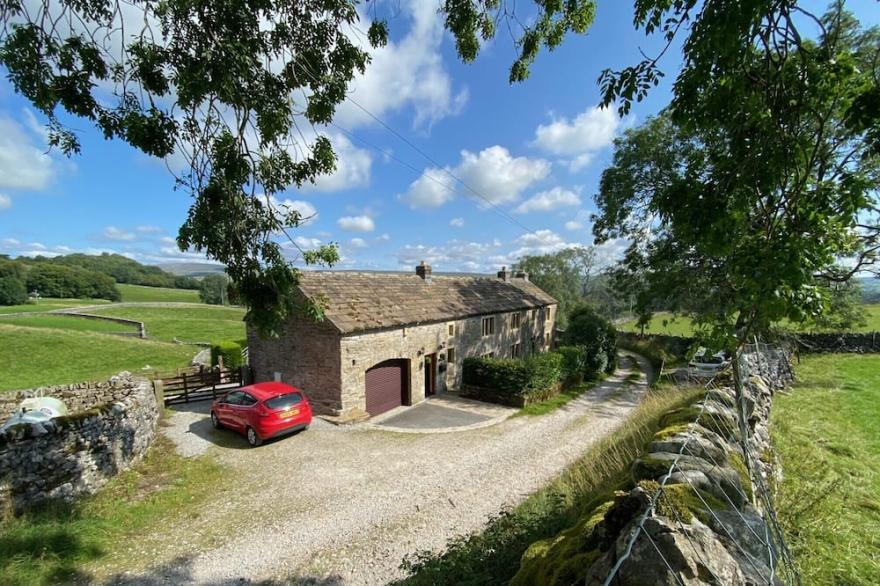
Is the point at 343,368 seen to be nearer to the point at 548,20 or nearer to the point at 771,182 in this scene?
the point at 548,20

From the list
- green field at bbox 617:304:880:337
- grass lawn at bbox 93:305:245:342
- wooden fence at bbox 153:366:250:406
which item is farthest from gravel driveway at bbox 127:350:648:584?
grass lawn at bbox 93:305:245:342

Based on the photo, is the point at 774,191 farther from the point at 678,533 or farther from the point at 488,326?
the point at 488,326

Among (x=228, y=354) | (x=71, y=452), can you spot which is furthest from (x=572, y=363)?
(x=228, y=354)

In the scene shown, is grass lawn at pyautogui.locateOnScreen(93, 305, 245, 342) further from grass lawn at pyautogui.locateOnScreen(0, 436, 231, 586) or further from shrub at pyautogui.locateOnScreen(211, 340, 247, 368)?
grass lawn at pyautogui.locateOnScreen(0, 436, 231, 586)

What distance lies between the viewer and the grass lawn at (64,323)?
3944cm

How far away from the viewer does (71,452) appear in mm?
9031

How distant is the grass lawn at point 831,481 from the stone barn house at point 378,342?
11.4 m

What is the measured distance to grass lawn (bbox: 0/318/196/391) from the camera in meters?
22.2

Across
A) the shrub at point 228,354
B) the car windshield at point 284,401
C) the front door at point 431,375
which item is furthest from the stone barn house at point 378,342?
the shrub at point 228,354

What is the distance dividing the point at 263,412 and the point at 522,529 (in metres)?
9.32

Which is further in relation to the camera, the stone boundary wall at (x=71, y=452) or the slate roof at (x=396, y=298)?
the slate roof at (x=396, y=298)

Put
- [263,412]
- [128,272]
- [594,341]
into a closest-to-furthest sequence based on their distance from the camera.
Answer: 1. [263,412]
2. [594,341]
3. [128,272]

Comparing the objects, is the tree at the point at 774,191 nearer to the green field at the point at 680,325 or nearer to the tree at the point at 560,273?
the green field at the point at 680,325

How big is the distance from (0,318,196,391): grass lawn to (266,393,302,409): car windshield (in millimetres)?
17176
